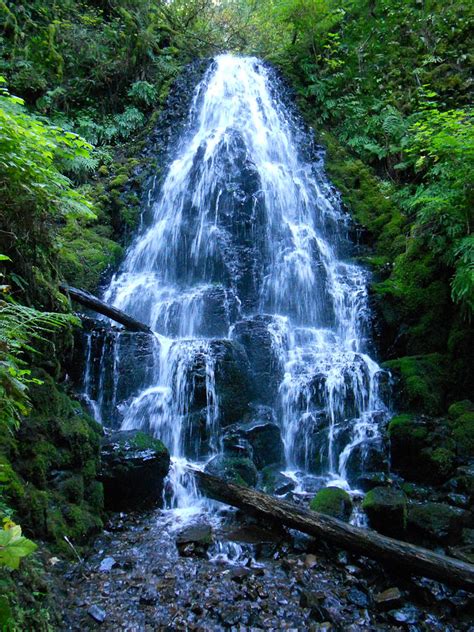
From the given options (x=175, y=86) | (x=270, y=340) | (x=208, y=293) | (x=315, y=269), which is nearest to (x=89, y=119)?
(x=175, y=86)

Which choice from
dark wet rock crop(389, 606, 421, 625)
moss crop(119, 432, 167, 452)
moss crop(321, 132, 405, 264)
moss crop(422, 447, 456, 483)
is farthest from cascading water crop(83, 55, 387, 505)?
dark wet rock crop(389, 606, 421, 625)

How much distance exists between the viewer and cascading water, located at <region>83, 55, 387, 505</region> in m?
6.98

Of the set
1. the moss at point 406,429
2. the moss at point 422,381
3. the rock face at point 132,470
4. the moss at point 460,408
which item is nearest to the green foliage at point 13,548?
the rock face at point 132,470

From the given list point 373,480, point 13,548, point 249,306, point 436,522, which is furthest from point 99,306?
point 13,548

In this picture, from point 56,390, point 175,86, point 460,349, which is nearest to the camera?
point 56,390

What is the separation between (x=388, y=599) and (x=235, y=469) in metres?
2.51

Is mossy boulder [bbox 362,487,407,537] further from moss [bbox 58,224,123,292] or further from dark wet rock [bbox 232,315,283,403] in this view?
moss [bbox 58,224,123,292]

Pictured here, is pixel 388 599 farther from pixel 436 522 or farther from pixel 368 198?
pixel 368 198

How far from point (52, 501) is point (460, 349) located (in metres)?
7.18

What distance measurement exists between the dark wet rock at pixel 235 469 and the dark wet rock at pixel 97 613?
2.41 meters

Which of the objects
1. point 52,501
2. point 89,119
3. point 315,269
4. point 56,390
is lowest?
point 52,501

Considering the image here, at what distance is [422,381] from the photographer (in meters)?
7.50

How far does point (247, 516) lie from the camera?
16.2 feet

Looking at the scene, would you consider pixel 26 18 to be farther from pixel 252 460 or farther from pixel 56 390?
pixel 252 460
